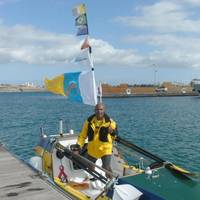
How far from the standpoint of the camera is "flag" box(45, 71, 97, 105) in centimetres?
990

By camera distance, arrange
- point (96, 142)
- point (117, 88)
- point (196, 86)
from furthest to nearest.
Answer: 1. point (117, 88)
2. point (196, 86)
3. point (96, 142)

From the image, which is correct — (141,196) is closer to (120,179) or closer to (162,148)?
(120,179)

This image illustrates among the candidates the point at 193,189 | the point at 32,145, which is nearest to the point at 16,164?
the point at 193,189

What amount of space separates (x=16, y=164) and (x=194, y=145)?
49.7 ft

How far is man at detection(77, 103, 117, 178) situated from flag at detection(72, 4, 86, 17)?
3635 millimetres

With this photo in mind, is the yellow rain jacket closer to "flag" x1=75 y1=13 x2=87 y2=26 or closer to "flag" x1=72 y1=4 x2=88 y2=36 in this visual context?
"flag" x1=72 y1=4 x2=88 y2=36

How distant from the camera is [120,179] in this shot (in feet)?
23.2

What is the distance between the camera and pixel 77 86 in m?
10.4

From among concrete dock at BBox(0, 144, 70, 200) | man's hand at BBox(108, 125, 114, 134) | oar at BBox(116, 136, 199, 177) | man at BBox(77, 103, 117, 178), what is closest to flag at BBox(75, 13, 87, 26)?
man at BBox(77, 103, 117, 178)

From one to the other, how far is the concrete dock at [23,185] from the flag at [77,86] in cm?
266

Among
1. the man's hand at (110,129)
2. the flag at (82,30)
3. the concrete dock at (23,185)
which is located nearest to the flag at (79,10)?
the flag at (82,30)

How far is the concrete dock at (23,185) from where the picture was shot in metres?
7.62

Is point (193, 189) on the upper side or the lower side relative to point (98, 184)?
upper

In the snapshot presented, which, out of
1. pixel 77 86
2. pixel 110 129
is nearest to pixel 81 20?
pixel 77 86
